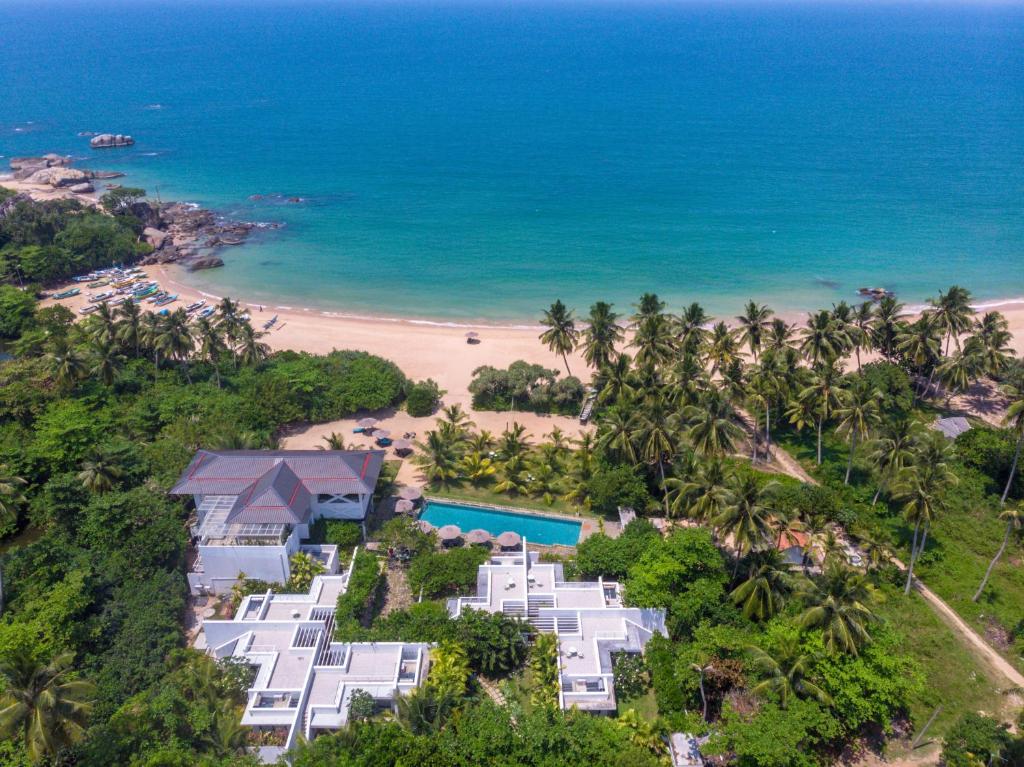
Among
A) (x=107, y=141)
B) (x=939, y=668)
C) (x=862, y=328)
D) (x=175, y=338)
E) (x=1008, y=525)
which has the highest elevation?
(x=107, y=141)

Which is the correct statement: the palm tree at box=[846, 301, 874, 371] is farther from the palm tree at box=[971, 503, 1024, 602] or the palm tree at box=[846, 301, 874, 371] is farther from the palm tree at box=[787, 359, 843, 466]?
Result: the palm tree at box=[971, 503, 1024, 602]

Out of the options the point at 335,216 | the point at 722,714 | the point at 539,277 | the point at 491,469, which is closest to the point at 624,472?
the point at 491,469

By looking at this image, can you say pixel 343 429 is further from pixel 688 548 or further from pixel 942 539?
pixel 942 539

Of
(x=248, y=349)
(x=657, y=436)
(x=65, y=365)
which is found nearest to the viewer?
(x=657, y=436)

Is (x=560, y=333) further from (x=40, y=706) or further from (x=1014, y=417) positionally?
(x=40, y=706)

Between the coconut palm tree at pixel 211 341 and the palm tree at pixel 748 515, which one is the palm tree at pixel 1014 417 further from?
the coconut palm tree at pixel 211 341

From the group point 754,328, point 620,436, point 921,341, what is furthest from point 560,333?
point 921,341

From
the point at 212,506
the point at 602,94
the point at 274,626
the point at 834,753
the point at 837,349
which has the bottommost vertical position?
the point at 834,753
